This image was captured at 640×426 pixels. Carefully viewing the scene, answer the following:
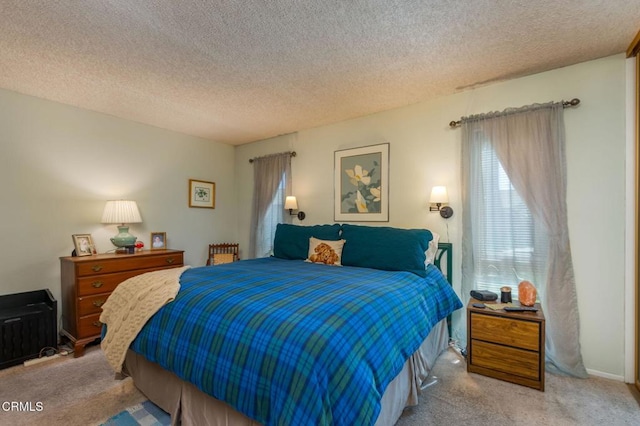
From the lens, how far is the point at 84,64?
231cm

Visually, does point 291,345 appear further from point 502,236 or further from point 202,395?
point 502,236

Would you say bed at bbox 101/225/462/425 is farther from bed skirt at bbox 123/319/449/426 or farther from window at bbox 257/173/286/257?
window at bbox 257/173/286/257

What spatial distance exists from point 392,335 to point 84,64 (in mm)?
2997

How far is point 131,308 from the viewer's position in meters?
1.88

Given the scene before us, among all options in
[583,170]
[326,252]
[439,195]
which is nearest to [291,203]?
[326,252]

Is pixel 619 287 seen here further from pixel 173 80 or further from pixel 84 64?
pixel 84 64

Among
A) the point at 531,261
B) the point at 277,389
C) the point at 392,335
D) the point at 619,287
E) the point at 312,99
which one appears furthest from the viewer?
the point at 312,99

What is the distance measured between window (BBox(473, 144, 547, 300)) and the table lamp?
12.0 feet

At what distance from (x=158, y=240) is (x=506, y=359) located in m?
3.98

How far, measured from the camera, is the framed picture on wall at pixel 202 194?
4281 millimetres

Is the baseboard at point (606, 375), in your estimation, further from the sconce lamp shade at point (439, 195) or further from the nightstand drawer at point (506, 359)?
the sconce lamp shade at point (439, 195)

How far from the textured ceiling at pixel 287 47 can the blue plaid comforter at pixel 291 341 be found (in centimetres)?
166

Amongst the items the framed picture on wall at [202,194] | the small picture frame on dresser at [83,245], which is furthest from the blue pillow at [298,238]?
the small picture frame on dresser at [83,245]

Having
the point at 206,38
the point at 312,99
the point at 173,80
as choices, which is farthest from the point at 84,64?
the point at 312,99
